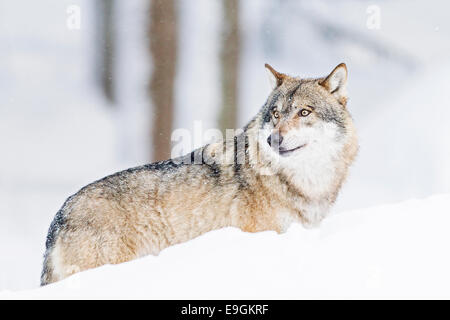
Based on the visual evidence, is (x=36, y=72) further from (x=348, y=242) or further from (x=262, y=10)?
(x=348, y=242)

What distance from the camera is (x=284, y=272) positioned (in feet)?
12.3

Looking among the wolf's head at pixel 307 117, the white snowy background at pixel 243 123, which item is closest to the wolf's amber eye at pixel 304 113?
the wolf's head at pixel 307 117

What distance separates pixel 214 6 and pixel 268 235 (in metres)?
12.2

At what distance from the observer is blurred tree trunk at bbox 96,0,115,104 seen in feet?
37.9

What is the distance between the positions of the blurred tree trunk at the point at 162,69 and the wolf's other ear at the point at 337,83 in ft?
14.5

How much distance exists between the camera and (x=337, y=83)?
202 inches

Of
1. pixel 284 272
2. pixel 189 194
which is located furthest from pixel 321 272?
pixel 189 194

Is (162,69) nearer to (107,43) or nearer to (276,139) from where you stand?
(107,43)

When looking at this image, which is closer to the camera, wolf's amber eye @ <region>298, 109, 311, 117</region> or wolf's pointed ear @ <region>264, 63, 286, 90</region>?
wolf's amber eye @ <region>298, 109, 311, 117</region>

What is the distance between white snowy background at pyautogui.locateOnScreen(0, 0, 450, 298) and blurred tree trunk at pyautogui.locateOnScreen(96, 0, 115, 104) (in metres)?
0.56

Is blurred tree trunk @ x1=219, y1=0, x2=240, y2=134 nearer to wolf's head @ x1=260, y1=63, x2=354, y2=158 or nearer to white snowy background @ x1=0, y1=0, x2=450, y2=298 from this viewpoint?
white snowy background @ x1=0, y1=0, x2=450, y2=298

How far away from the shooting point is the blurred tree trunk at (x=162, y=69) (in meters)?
8.97

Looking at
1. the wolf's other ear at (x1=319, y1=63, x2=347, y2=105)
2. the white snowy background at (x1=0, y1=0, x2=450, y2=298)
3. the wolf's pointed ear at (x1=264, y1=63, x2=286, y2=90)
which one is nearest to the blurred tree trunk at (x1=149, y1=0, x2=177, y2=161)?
Result: the white snowy background at (x1=0, y1=0, x2=450, y2=298)

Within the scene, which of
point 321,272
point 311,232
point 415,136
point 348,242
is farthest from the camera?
point 415,136
